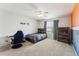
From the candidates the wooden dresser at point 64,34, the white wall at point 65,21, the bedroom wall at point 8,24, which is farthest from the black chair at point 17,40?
the wooden dresser at point 64,34

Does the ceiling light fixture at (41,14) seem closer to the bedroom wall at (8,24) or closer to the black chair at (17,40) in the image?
the bedroom wall at (8,24)

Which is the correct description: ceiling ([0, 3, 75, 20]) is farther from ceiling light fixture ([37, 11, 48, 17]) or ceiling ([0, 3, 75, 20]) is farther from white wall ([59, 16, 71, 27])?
white wall ([59, 16, 71, 27])

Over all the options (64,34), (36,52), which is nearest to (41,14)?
(36,52)

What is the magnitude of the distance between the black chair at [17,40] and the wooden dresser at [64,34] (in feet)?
10.4

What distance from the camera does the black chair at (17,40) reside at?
11.4 ft

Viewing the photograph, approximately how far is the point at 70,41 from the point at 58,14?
5.90 feet

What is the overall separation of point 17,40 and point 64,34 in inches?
134

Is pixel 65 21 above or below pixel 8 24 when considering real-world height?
above

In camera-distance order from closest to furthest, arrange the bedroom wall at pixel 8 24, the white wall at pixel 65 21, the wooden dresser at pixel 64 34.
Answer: the bedroom wall at pixel 8 24
the white wall at pixel 65 21
the wooden dresser at pixel 64 34

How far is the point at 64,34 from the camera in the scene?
5.93 metres

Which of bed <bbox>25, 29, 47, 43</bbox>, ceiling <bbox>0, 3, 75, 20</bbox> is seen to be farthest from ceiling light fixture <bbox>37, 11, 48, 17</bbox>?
bed <bbox>25, 29, 47, 43</bbox>

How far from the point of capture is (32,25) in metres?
3.72

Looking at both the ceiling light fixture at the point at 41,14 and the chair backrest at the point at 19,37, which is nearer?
the chair backrest at the point at 19,37

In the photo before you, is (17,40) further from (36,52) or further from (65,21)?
(65,21)
